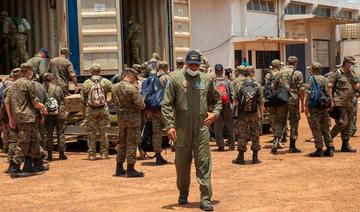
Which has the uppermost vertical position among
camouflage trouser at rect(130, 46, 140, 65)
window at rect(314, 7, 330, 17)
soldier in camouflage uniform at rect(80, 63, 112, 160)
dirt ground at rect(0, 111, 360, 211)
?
window at rect(314, 7, 330, 17)

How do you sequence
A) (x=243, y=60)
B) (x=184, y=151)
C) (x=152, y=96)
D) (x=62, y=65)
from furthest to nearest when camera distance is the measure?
(x=243, y=60)
(x=62, y=65)
(x=152, y=96)
(x=184, y=151)

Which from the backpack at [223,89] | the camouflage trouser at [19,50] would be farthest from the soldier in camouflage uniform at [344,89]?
the camouflage trouser at [19,50]

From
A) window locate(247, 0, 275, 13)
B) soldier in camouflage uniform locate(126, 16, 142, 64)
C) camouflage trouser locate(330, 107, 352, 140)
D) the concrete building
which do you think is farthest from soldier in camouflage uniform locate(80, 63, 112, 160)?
window locate(247, 0, 275, 13)

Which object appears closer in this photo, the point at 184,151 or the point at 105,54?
the point at 184,151

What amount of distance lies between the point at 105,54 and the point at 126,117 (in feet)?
14.7

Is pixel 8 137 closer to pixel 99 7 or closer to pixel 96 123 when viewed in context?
pixel 96 123

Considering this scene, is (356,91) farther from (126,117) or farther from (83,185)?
(83,185)

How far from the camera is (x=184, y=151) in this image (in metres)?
6.84

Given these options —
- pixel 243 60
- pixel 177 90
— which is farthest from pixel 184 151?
pixel 243 60

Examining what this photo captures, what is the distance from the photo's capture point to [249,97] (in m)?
9.77

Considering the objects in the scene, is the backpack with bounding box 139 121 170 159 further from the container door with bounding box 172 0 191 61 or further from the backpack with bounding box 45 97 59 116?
the container door with bounding box 172 0 191 61

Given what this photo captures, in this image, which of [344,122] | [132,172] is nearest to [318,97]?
[344,122]

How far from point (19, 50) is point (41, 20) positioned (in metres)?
0.96

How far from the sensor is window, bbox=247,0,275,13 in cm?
2556
